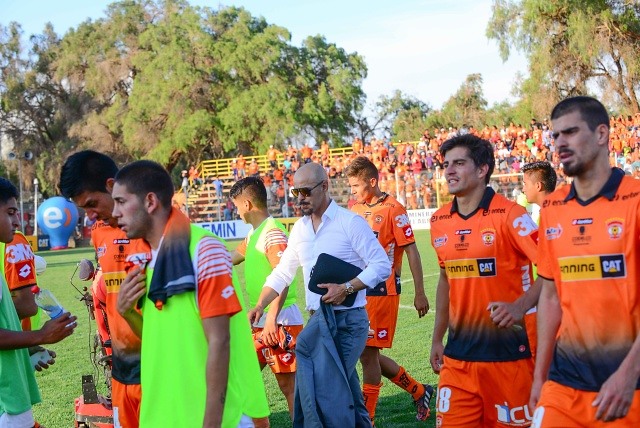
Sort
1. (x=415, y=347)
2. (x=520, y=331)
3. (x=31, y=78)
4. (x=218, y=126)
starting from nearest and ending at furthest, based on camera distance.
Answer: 1. (x=520, y=331)
2. (x=415, y=347)
3. (x=218, y=126)
4. (x=31, y=78)

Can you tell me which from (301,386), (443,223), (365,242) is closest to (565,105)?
(443,223)

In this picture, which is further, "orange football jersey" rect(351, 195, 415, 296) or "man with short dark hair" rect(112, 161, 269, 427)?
"orange football jersey" rect(351, 195, 415, 296)

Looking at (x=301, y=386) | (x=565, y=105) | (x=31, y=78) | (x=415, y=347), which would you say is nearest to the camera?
(x=565, y=105)

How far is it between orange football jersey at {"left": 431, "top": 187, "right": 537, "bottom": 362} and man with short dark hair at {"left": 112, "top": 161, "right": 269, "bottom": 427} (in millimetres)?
2006

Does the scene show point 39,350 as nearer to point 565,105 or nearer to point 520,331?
point 520,331

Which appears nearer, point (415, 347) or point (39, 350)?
point (39, 350)

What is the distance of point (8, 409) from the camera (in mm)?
4359

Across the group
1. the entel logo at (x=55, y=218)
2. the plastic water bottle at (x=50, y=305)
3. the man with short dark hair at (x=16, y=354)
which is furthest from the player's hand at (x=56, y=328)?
the entel logo at (x=55, y=218)

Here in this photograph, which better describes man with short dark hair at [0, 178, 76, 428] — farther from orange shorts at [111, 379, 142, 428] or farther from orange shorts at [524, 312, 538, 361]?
orange shorts at [524, 312, 538, 361]

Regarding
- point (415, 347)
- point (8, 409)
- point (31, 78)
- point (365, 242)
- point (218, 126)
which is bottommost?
point (415, 347)

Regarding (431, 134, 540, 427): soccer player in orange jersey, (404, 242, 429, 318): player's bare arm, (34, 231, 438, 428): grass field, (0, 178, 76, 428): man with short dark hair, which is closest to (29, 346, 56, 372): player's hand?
(0, 178, 76, 428): man with short dark hair

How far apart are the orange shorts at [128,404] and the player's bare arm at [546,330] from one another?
2.11 m

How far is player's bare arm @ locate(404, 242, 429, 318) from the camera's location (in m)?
7.45

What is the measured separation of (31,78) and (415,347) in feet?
201
